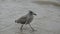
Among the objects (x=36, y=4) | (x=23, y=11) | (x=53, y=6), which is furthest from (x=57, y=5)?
(x=23, y=11)

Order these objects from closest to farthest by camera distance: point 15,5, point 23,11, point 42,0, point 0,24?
1. point 0,24
2. point 23,11
3. point 15,5
4. point 42,0

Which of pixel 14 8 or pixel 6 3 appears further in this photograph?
pixel 6 3

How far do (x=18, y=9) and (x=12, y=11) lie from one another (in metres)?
0.22

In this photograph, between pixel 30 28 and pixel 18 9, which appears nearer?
pixel 30 28

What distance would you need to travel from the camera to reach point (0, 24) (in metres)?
3.18

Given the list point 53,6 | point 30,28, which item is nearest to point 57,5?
point 53,6

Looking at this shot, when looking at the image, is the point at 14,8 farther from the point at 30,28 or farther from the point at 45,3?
the point at 30,28

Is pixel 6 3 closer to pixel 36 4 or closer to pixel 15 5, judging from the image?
pixel 15 5

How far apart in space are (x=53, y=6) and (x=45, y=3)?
0.43 meters

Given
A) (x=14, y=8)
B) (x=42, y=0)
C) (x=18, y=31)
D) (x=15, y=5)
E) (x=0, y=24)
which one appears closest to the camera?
(x=18, y=31)

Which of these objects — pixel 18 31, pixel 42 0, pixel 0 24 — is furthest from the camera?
pixel 42 0

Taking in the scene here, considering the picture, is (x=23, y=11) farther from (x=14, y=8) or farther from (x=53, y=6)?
(x=53, y=6)

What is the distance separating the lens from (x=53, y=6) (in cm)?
452

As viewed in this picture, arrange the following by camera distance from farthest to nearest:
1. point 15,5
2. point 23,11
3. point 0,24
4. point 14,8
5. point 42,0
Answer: point 42,0 < point 15,5 < point 14,8 < point 23,11 < point 0,24
